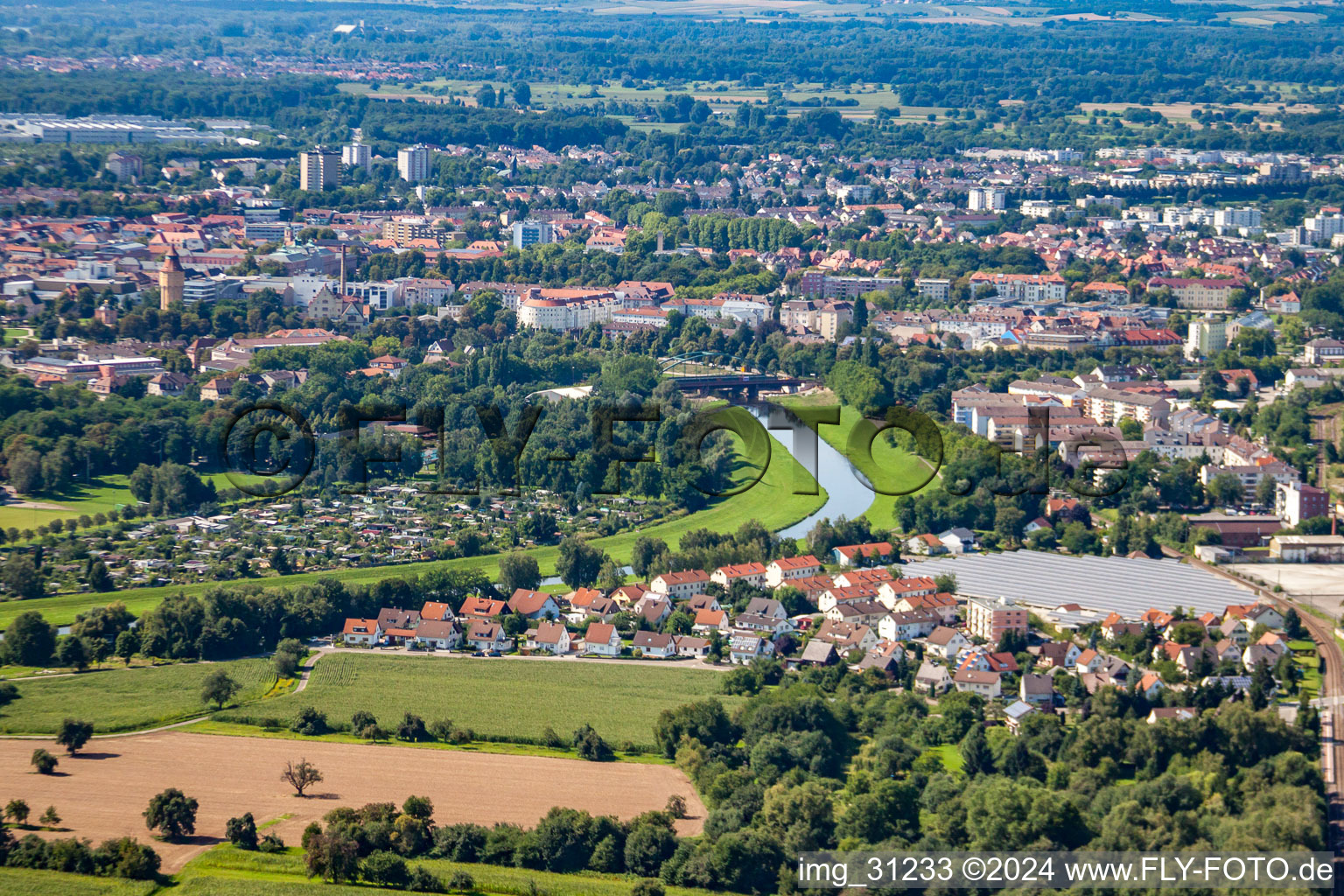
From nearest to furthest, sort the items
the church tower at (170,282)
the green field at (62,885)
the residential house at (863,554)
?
the green field at (62,885) → the residential house at (863,554) → the church tower at (170,282)

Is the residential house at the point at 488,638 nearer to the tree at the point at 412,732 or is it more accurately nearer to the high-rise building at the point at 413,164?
the tree at the point at 412,732

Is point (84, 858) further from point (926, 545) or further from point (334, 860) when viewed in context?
point (926, 545)

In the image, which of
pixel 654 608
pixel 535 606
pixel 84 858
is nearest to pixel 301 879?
pixel 84 858

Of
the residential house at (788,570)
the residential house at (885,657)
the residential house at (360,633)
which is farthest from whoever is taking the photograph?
the residential house at (788,570)

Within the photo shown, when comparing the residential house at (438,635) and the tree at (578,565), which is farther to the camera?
the tree at (578,565)

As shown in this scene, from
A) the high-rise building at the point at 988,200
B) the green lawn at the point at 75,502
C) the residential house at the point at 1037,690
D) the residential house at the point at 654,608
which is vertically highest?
the high-rise building at the point at 988,200

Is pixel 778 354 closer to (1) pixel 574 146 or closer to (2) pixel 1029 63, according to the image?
(1) pixel 574 146

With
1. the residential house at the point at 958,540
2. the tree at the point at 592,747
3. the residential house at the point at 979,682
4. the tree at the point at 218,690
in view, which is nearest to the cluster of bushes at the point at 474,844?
the tree at the point at 592,747

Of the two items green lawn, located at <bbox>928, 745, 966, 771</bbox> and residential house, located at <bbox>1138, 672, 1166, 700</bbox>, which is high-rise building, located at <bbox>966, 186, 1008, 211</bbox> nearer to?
residential house, located at <bbox>1138, 672, 1166, 700</bbox>
